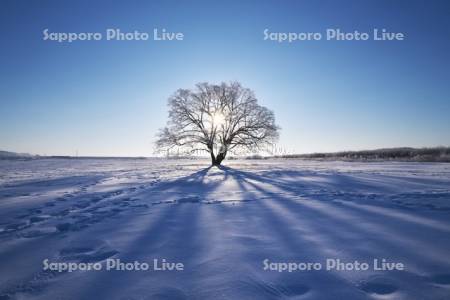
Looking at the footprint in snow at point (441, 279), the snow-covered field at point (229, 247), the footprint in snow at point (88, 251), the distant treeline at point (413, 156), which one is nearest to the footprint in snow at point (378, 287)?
the snow-covered field at point (229, 247)

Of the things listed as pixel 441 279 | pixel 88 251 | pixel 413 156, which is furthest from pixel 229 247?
pixel 413 156

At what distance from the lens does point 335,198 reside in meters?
5.97

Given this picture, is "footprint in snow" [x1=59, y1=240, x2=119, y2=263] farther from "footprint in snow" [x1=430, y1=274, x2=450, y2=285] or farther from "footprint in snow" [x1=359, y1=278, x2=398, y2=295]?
"footprint in snow" [x1=430, y1=274, x2=450, y2=285]

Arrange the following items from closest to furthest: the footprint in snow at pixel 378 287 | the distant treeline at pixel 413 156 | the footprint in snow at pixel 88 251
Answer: the footprint in snow at pixel 378 287 < the footprint in snow at pixel 88 251 < the distant treeline at pixel 413 156

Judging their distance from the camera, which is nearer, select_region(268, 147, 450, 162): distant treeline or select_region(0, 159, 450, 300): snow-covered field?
select_region(0, 159, 450, 300): snow-covered field

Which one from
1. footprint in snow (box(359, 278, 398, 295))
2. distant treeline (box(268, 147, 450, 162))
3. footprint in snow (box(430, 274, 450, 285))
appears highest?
distant treeline (box(268, 147, 450, 162))

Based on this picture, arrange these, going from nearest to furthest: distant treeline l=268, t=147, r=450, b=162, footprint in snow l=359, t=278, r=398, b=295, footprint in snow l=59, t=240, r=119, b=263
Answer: footprint in snow l=359, t=278, r=398, b=295 < footprint in snow l=59, t=240, r=119, b=263 < distant treeline l=268, t=147, r=450, b=162

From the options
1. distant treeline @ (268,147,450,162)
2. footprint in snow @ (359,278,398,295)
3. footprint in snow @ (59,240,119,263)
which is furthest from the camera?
distant treeline @ (268,147,450,162)

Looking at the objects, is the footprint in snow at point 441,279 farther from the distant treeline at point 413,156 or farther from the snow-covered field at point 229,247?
the distant treeline at point 413,156

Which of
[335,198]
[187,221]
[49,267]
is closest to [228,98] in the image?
[335,198]

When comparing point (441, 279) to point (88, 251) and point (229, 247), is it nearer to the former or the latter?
point (229, 247)

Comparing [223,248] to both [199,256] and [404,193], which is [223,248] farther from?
[404,193]

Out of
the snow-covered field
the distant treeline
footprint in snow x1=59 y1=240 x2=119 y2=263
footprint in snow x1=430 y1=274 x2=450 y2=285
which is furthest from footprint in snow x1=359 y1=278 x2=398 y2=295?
the distant treeline

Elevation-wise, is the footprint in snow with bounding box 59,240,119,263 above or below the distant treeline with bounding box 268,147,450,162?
below
